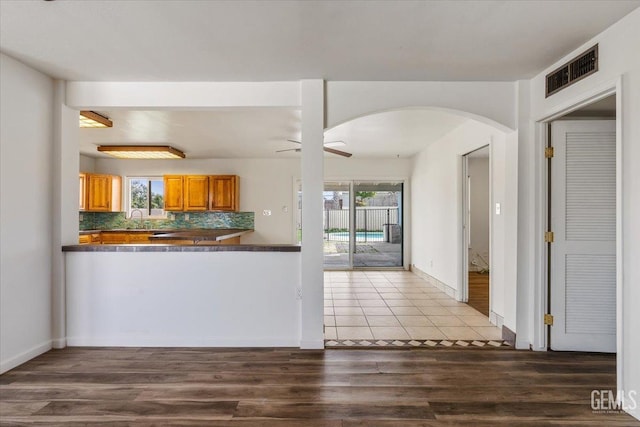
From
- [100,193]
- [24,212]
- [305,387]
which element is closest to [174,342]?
[305,387]

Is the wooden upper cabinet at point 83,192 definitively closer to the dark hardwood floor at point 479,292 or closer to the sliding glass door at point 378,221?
the sliding glass door at point 378,221

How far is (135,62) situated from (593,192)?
158 inches

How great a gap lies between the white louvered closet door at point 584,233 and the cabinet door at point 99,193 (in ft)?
24.3

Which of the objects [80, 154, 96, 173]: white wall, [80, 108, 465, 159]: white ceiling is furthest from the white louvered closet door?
[80, 154, 96, 173]: white wall

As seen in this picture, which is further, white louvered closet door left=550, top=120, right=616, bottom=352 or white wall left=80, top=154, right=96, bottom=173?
white wall left=80, top=154, right=96, bottom=173

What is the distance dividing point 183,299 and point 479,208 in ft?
21.6

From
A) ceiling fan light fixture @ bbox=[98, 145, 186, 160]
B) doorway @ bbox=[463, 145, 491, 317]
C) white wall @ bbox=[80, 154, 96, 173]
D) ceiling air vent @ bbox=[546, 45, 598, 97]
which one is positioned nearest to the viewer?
ceiling air vent @ bbox=[546, 45, 598, 97]

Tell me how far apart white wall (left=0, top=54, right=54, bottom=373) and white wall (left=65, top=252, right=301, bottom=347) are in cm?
26

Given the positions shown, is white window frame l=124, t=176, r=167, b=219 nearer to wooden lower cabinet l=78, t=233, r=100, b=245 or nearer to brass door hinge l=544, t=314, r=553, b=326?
wooden lower cabinet l=78, t=233, r=100, b=245

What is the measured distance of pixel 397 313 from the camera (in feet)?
14.3

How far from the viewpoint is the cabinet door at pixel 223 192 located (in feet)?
23.9

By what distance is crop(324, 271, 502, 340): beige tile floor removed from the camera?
12.0 ft

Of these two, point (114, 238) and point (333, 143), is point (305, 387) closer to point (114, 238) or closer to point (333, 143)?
point (333, 143)

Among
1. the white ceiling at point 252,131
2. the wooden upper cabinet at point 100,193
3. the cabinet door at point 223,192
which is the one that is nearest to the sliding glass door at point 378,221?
the white ceiling at point 252,131
